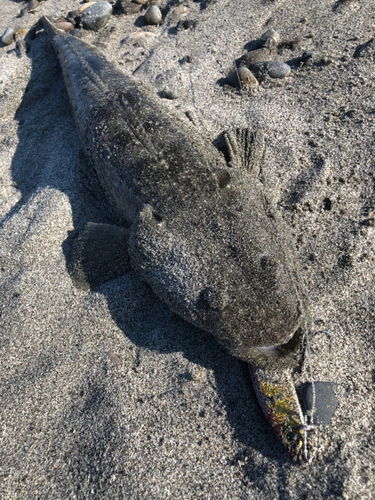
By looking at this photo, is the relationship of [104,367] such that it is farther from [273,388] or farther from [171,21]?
[171,21]

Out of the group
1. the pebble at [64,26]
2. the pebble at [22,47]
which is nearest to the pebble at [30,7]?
the pebble at [22,47]

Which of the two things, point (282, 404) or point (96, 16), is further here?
point (96, 16)

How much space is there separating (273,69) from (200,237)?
3.21 meters

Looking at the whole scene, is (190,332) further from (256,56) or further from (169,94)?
(256,56)

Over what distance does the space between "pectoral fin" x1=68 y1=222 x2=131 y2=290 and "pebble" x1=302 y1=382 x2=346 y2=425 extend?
6.25 feet

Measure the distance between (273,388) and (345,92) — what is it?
12.1 feet

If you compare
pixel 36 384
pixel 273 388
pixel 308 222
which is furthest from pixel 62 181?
pixel 273 388

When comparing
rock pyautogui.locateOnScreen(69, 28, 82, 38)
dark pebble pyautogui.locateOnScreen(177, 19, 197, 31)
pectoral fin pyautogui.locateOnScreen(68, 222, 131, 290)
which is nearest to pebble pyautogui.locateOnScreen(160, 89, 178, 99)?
dark pebble pyautogui.locateOnScreen(177, 19, 197, 31)

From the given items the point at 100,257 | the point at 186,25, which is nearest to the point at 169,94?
the point at 186,25

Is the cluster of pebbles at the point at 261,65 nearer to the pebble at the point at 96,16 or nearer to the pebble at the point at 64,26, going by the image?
the pebble at the point at 96,16

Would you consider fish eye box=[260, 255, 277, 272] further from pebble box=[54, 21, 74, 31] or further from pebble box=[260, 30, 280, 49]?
pebble box=[54, 21, 74, 31]

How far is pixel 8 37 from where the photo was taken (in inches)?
296

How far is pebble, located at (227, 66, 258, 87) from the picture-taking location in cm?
511

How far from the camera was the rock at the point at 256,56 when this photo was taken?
5.39 m
